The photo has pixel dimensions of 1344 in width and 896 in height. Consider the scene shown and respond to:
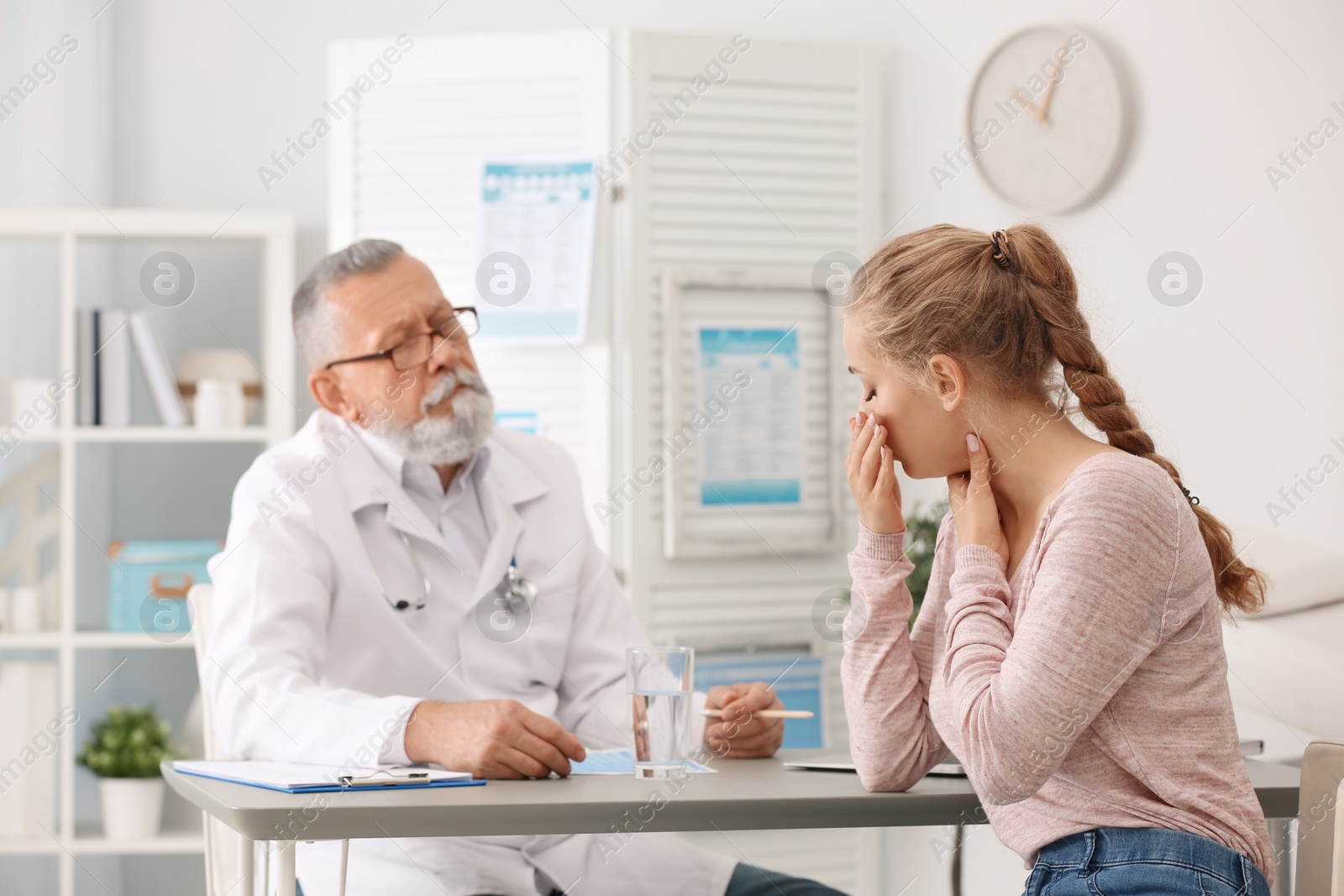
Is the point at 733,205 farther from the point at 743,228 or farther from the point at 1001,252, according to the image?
the point at 1001,252

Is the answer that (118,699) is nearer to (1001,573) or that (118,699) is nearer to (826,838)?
(826,838)

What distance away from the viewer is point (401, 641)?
180 centimetres

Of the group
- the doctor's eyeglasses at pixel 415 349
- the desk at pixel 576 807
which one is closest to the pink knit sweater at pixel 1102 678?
the desk at pixel 576 807

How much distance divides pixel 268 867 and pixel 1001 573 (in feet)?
2.76

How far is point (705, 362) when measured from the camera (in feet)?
10.3

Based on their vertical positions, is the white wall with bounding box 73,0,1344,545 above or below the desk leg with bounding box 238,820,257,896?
above

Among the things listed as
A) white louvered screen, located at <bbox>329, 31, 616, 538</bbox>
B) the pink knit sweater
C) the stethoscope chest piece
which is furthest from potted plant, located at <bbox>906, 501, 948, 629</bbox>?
the pink knit sweater

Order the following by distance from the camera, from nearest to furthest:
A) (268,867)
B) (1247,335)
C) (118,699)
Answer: (268,867), (1247,335), (118,699)

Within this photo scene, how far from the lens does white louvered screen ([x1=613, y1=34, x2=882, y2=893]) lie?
307 cm

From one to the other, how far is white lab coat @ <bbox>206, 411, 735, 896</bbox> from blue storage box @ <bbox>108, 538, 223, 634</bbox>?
134 centimetres

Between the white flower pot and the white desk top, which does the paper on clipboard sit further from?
the white desk top

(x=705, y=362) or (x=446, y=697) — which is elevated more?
(x=705, y=362)

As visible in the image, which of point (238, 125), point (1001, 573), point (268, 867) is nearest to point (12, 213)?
A: point (238, 125)

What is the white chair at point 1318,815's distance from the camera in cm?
112
